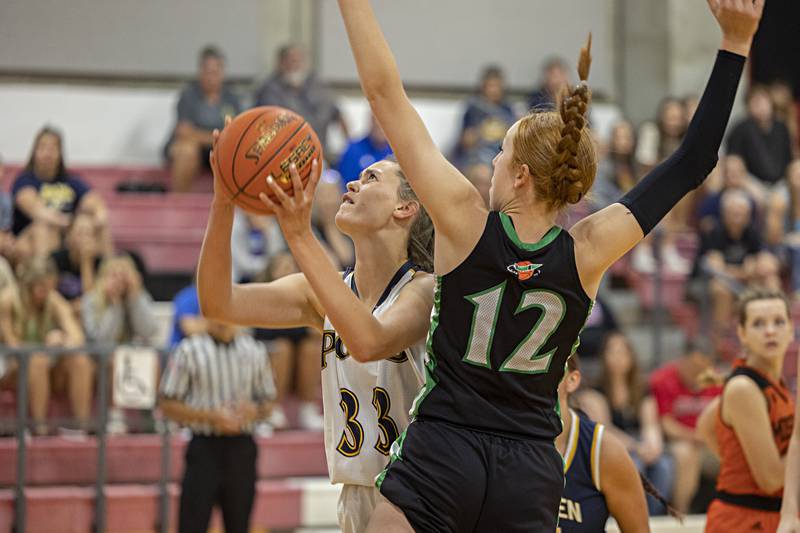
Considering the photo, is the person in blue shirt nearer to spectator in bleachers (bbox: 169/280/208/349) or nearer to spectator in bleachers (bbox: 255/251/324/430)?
spectator in bleachers (bbox: 169/280/208/349)

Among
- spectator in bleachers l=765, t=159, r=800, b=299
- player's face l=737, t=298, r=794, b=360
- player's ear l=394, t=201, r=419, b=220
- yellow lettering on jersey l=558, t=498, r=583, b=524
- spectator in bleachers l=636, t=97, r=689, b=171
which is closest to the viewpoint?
player's ear l=394, t=201, r=419, b=220

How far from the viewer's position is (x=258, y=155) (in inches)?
123

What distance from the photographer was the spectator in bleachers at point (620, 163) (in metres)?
10.7

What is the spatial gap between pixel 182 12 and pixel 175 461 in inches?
227

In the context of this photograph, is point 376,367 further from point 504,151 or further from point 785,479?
point 785,479

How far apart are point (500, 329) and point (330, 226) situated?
6.39 metres

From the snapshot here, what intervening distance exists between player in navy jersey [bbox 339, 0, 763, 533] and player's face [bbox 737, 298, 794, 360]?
1622mm

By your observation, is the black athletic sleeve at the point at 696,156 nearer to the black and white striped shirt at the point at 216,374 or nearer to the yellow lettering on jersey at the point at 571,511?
the yellow lettering on jersey at the point at 571,511

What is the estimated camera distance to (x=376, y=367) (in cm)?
332

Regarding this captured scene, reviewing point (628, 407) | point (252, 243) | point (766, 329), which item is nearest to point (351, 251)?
point (252, 243)

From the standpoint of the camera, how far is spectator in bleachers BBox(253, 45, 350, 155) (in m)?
10.5

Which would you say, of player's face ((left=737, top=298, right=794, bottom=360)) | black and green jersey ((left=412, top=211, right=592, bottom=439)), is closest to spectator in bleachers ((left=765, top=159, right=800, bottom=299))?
player's face ((left=737, top=298, right=794, bottom=360))

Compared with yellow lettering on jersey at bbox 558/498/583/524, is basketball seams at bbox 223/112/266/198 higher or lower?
higher

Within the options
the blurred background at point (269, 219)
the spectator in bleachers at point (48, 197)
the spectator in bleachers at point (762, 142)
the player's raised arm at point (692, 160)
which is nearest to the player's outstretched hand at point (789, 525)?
the player's raised arm at point (692, 160)
